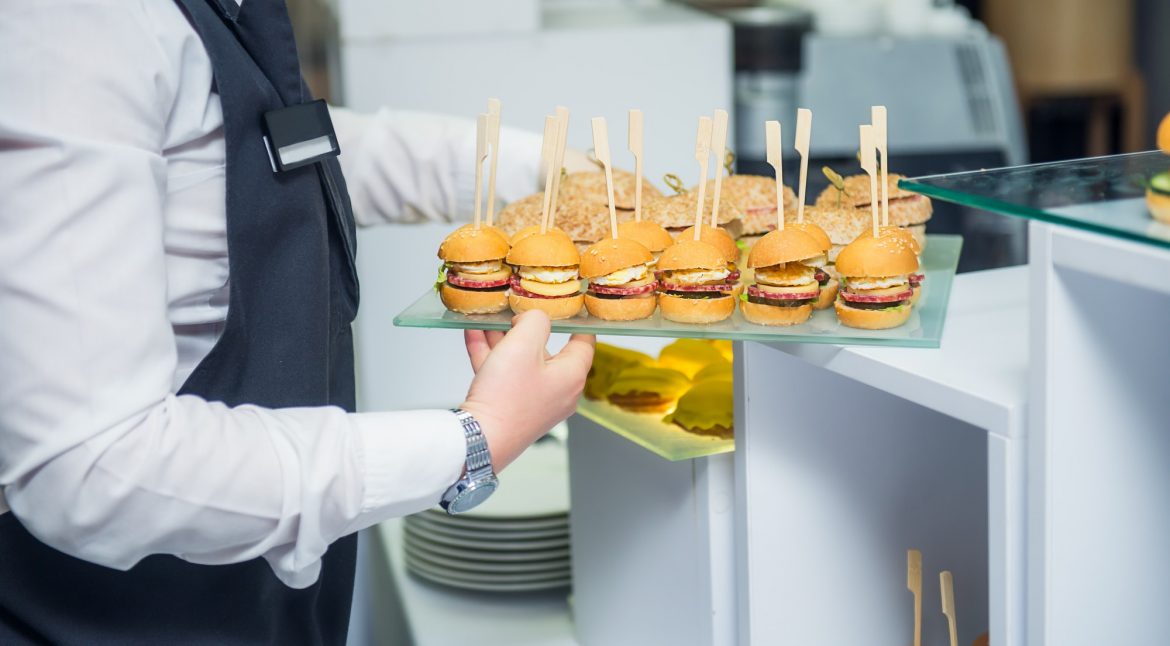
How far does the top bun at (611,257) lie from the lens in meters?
1.25

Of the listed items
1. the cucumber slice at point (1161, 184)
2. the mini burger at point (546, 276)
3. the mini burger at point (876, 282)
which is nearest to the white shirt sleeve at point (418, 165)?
the mini burger at point (546, 276)

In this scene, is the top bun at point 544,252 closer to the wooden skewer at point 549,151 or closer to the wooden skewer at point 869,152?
the wooden skewer at point 549,151

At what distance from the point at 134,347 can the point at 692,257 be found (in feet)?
1.84

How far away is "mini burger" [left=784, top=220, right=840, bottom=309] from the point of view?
1.21 meters

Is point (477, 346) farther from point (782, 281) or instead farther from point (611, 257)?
point (782, 281)

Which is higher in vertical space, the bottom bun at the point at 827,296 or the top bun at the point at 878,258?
the top bun at the point at 878,258

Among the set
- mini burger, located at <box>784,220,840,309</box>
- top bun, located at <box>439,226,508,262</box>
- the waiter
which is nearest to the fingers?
the waiter

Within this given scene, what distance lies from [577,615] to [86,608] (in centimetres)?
66

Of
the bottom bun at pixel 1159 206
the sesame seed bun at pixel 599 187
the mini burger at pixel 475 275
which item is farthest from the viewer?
the sesame seed bun at pixel 599 187

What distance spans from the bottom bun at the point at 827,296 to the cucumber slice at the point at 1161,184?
0.43 m

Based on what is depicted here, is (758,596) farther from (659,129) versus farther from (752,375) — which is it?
(659,129)

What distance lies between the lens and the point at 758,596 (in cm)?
120

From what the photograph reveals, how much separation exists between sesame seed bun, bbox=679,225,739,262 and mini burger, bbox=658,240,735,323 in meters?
0.03

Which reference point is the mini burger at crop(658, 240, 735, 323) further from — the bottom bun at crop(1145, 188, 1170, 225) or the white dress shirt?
the bottom bun at crop(1145, 188, 1170, 225)
